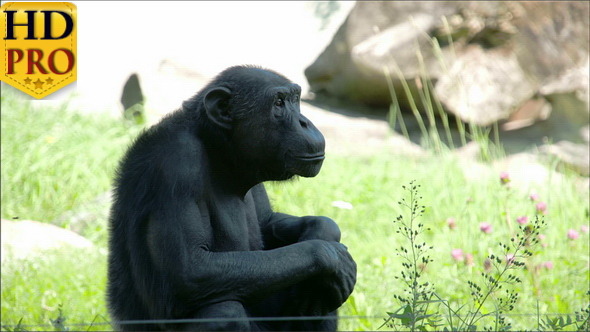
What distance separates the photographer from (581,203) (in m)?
5.73

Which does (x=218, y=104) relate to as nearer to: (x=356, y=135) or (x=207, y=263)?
(x=207, y=263)

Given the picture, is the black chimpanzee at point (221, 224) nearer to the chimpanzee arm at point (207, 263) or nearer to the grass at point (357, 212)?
the chimpanzee arm at point (207, 263)

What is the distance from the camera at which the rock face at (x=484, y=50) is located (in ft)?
23.0

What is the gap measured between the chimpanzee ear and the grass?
3.19 ft

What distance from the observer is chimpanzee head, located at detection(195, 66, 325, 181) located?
2.60 m

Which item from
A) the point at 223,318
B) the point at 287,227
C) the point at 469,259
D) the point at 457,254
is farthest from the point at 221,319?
the point at 469,259

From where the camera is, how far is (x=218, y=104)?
104 inches

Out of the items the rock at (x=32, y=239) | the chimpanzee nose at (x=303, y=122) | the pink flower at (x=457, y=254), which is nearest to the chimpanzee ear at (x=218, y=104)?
the chimpanzee nose at (x=303, y=122)

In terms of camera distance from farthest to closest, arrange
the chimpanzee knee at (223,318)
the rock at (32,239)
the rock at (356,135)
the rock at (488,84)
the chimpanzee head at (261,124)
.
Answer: the rock at (488,84)
the rock at (356,135)
the rock at (32,239)
the chimpanzee head at (261,124)
the chimpanzee knee at (223,318)

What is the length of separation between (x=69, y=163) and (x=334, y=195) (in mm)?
2502

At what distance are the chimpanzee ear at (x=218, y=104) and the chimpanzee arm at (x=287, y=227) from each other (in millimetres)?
492

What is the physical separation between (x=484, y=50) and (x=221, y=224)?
5396 mm

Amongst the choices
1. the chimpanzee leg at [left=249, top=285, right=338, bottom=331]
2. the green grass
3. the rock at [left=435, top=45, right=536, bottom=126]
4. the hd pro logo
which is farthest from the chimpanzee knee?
the rock at [left=435, top=45, right=536, bottom=126]

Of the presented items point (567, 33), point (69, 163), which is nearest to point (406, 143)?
point (567, 33)
